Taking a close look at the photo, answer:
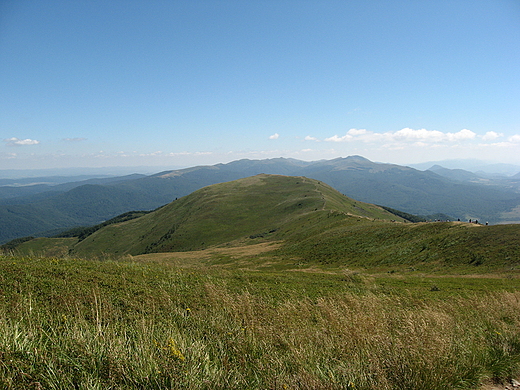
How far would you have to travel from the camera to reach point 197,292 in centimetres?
1066

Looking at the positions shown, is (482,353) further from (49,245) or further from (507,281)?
(49,245)

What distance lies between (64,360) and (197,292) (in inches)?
260

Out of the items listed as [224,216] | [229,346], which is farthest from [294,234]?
Result: [229,346]

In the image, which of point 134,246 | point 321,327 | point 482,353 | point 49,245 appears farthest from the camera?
point 49,245

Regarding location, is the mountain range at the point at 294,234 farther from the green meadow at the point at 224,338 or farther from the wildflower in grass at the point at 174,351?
the wildflower in grass at the point at 174,351

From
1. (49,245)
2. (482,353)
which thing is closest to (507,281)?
(482,353)

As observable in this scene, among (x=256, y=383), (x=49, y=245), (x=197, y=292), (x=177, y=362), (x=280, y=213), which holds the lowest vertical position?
(x=49, y=245)

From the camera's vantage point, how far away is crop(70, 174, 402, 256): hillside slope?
104m

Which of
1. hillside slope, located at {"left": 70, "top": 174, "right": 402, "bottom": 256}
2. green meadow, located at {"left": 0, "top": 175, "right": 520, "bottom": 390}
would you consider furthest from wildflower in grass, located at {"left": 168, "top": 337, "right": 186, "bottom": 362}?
hillside slope, located at {"left": 70, "top": 174, "right": 402, "bottom": 256}

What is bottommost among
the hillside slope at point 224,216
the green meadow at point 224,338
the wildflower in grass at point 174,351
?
the hillside slope at point 224,216

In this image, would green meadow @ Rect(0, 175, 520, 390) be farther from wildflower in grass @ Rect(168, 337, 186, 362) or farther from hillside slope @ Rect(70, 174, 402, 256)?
hillside slope @ Rect(70, 174, 402, 256)

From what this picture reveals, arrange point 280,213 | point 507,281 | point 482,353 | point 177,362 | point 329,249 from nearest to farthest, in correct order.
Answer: point 177,362 < point 482,353 < point 507,281 < point 329,249 < point 280,213

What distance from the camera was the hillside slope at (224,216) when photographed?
4080 inches

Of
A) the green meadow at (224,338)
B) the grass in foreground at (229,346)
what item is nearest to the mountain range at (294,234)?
the green meadow at (224,338)
